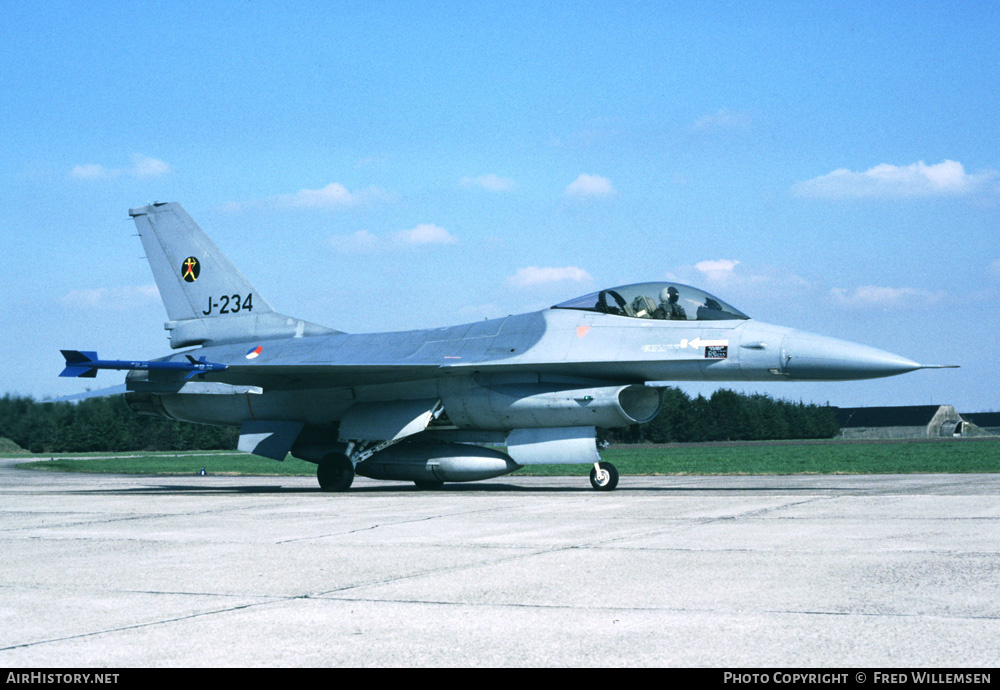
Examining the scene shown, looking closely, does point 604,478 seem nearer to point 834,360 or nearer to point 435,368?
point 435,368

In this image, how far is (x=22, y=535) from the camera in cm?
902

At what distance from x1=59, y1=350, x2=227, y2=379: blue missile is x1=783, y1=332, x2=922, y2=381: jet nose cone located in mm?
8925

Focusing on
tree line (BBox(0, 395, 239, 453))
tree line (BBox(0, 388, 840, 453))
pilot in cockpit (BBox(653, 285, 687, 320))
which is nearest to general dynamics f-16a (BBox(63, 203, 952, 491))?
pilot in cockpit (BBox(653, 285, 687, 320))

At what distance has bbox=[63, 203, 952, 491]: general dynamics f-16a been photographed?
14.3 meters

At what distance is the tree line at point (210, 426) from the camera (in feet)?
79.9

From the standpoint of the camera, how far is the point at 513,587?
5.57 m

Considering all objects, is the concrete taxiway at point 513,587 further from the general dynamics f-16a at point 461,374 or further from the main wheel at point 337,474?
the main wheel at point 337,474

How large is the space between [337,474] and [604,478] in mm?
4886

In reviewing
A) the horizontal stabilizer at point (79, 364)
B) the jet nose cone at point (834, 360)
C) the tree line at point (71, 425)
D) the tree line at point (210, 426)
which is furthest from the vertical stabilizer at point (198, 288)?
the jet nose cone at point (834, 360)

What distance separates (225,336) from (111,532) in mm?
11258

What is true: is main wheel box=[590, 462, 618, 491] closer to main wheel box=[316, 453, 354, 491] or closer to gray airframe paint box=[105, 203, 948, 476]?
gray airframe paint box=[105, 203, 948, 476]

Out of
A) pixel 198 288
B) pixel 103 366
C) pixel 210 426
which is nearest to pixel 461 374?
pixel 103 366

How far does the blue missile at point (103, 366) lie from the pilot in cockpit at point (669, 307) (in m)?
7.09

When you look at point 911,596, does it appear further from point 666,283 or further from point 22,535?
point 666,283
